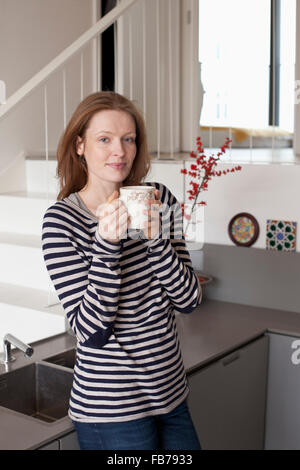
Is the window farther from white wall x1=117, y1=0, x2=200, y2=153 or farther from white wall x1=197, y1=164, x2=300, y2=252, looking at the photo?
white wall x1=197, y1=164, x2=300, y2=252

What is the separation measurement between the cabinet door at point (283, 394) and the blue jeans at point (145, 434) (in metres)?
1.05

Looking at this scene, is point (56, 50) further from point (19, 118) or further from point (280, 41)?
point (280, 41)

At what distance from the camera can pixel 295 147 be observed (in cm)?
412

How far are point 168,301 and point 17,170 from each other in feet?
8.77

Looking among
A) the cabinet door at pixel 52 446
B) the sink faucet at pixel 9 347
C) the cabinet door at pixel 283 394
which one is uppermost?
the sink faucet at pixel 9 347

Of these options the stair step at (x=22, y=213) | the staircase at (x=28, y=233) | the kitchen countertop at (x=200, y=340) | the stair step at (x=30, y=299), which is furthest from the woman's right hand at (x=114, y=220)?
the stair step at (x=22, y=213)

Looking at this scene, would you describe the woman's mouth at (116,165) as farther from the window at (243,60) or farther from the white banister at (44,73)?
the window at (243,60)

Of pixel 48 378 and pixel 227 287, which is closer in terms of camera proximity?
pixel 48 378

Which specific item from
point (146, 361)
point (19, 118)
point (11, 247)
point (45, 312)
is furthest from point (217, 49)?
point (146, 361)

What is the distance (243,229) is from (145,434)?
1598 millimetres

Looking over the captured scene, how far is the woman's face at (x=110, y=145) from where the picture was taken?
143 cm

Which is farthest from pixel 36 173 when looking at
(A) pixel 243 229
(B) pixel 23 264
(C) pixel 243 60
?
(C) pixel 243 60

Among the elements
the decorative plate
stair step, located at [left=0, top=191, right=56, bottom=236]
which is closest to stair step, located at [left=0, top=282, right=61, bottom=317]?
stair step, located at [left=0, top=191, right=56, bottom=236]

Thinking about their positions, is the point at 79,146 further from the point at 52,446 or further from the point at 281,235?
the point at 281,235
